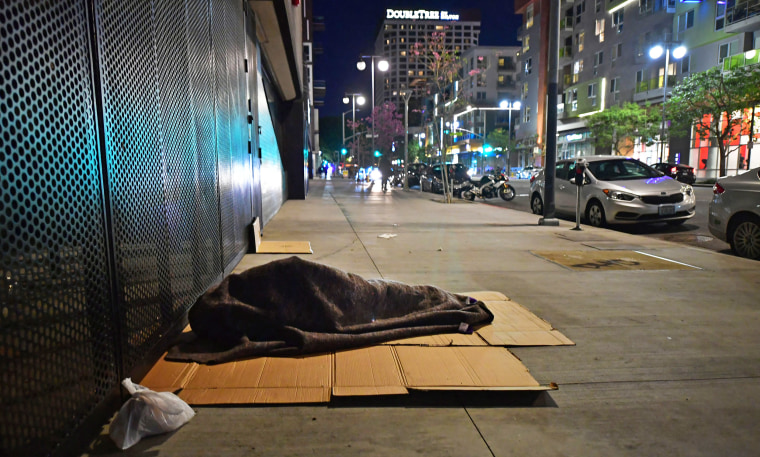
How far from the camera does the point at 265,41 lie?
13219 millimetres

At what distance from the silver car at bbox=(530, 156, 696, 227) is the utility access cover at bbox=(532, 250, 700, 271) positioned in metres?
3.66

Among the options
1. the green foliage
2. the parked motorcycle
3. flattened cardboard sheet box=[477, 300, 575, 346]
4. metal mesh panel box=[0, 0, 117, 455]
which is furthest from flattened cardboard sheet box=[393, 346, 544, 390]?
the green foliage

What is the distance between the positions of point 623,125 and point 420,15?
14376cm

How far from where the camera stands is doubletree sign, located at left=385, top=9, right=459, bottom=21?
568ft

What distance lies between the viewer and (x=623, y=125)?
145ft

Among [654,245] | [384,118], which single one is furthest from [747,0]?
[384,118]

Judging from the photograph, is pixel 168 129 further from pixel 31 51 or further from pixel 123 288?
pixel 31 51

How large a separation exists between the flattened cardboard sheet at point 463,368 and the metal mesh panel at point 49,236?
1718mm

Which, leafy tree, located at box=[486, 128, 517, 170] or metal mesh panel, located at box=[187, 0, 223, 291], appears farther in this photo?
leafy tree, located at box=[486, 128, 517, 170]

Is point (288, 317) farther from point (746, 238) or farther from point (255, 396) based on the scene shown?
point (746, 238)

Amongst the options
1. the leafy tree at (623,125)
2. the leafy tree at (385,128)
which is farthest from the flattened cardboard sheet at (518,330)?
the leafy tree at (385,128)

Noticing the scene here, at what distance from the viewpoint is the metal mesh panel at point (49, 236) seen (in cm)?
184

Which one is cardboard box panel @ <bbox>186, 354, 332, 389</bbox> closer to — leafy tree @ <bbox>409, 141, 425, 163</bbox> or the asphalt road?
the asphalt road

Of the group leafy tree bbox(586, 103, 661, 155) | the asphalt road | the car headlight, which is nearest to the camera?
the asphalt road
